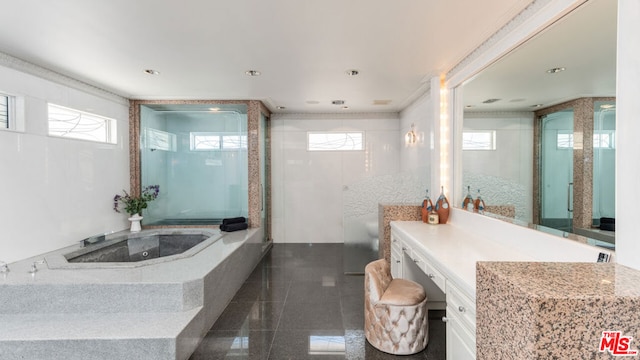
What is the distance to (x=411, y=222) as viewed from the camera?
3320mm

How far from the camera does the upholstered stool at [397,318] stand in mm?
2164

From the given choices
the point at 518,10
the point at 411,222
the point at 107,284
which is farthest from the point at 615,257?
the point at 107,284

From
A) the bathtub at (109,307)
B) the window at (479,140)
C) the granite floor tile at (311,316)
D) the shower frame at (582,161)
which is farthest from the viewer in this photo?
the granite floor tile at (311,316)

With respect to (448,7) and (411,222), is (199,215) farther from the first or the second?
(448,7)

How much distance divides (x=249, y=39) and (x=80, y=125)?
271 centimetres

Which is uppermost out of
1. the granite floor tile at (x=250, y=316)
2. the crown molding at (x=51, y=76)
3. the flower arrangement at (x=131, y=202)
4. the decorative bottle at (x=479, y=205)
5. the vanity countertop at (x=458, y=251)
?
the crown molding at (x=51, y=76)

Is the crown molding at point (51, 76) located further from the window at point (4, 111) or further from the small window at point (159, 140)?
the small window at point (159, 140)

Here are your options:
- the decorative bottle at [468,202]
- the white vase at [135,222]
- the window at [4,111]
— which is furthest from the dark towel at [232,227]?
the decorative bottle at [468,202]

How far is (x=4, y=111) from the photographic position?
279 cm

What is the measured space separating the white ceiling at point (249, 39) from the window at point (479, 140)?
0.77m

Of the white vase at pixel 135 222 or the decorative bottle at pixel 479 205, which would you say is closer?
the decorative bottle at pixel 479 205

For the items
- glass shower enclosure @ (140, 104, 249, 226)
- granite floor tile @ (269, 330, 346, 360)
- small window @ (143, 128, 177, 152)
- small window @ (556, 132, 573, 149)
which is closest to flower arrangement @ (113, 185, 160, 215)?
glass shower enclosure @ (140, 104, 249, 226)

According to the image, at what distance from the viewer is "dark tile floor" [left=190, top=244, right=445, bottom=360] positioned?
226 cm

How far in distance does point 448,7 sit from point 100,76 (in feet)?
12.3
